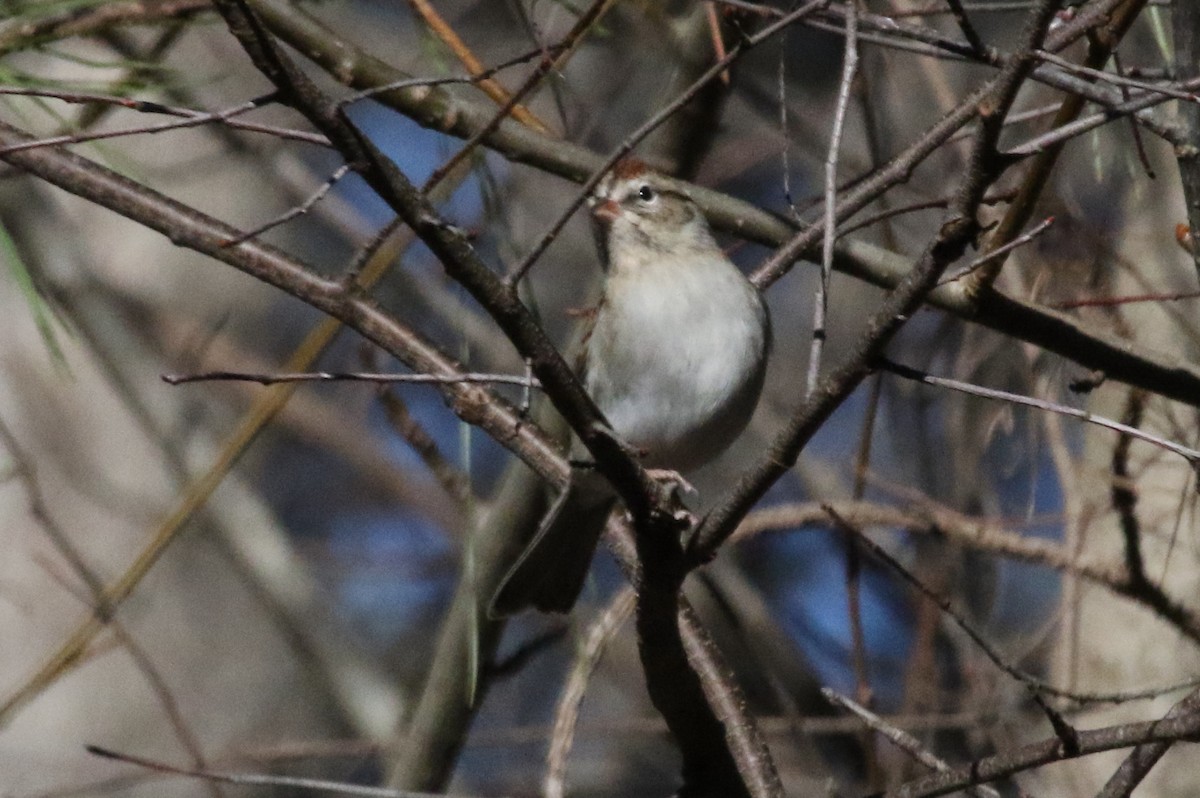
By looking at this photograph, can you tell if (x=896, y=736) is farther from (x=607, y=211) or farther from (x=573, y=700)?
(x=607, y=211)

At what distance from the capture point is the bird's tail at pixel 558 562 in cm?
292

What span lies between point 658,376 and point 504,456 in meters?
4.78

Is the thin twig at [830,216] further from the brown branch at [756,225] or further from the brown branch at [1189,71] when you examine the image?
Answer: the brown branch at [756,225]

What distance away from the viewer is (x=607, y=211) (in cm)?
315

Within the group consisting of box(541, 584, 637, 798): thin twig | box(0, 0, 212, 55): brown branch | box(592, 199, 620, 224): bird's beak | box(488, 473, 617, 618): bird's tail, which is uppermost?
box(0, 0, 212, 55): brown branch

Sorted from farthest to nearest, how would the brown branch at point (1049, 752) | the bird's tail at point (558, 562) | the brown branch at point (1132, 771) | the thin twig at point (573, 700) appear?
the bird's tail at point (558, 562)
the thin twig at point (573, 700)
the brown branch at point (1132, 771)
the brown branch at point (1049, 752)

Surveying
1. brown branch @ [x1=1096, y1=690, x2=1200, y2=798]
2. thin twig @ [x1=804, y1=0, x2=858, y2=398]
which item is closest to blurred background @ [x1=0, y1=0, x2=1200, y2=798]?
thin twig @ [x1=804, y1=0, x2=858, y2=398]

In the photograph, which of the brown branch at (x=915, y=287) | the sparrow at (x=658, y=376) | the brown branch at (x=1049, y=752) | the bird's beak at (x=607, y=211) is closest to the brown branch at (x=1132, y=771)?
the brown branch at (x=1049, y=752)

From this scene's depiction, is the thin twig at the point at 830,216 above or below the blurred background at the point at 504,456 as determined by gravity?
below

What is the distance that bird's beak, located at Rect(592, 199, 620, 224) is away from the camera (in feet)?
10.3

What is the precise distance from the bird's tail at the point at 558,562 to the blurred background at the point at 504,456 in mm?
94

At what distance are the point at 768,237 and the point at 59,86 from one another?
1274mm

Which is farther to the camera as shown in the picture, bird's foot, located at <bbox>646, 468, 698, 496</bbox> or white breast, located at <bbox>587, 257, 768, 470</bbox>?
white breast, located at <bbox>587, 257, 768, 470</bbox>

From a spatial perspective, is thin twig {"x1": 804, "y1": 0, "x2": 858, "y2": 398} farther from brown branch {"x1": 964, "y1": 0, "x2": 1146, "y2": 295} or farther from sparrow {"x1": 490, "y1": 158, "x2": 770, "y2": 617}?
sparrow {"x1": 490, "y1": 158, "x2": 770, "y2": 617}
